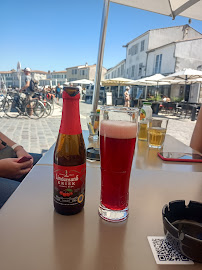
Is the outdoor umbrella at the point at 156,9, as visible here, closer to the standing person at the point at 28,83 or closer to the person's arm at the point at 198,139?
the person's arm at the point at 198,139

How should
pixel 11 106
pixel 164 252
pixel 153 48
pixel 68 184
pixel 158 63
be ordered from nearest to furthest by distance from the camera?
pixel 164 252 < pixel 68 184 < pixel 11 106 < pixel 158 63 < pixel 153 48

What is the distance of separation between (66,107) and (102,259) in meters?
0.37

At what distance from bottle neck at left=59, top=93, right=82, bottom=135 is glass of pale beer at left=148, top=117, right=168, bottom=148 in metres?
0.88

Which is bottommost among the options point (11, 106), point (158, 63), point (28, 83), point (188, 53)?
point (11, 106)

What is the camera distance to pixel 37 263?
427mm

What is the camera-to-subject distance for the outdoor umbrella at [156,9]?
7.38ft

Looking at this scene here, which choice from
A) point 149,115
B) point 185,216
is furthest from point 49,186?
point 149,115

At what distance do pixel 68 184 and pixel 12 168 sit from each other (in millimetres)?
793

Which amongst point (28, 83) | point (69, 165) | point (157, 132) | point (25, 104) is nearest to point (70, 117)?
point (69, 165)

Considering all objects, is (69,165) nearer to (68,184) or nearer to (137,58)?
(68,184)

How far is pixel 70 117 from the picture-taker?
1.98 feet

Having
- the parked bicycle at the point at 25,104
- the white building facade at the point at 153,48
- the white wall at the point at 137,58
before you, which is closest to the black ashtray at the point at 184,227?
the parked bicycle at the point at 25,104

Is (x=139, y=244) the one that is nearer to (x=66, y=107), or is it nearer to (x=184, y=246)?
(x=184, y=246)

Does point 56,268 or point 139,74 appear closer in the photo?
point 56,268
